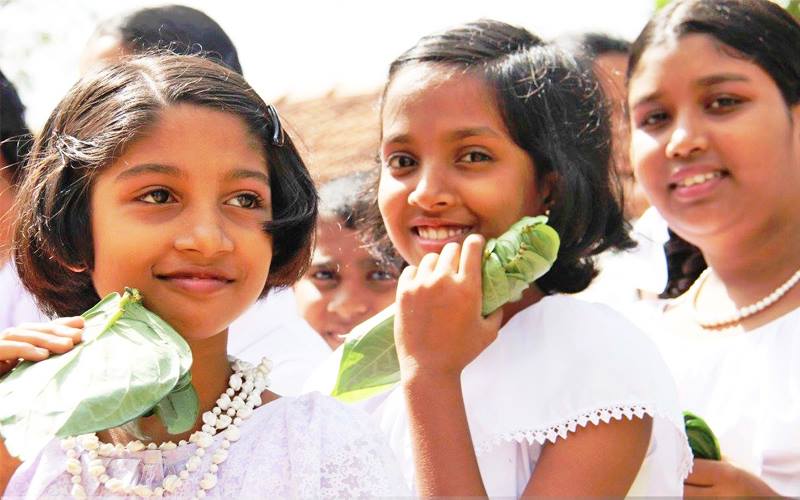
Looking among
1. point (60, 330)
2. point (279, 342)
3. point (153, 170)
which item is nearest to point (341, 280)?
point (279, 342)

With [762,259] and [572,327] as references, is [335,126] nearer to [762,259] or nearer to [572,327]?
[762,259]

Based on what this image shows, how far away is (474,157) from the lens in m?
2.65

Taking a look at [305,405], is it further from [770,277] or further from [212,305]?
Answer: [770,277]

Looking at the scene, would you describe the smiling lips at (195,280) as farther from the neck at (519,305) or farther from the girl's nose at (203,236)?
the neck at (519,305)

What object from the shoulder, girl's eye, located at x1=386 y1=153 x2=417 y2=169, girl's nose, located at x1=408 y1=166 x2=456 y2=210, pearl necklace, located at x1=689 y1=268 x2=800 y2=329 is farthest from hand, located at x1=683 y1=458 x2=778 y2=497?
girl's eye, located at x1=386 y1=153 x2=417 y2=169

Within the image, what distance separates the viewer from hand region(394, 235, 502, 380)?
7.58 feet

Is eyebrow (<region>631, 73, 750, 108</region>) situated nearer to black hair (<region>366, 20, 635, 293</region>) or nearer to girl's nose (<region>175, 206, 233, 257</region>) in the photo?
black hair (<region>366, 20, 635, 293</region>)

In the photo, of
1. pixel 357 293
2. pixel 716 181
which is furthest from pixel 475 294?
pixel 357 293

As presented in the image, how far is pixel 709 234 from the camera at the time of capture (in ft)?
10.5

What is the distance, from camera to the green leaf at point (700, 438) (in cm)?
269

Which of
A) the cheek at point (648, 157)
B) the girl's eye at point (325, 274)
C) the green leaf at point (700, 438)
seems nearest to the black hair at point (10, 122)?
the girl's eye at point (325, 274)

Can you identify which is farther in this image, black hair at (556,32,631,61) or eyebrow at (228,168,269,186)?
black hair at (556,32,631,61)

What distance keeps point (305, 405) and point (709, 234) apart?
1.49 meters

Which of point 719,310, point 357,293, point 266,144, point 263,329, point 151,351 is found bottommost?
point 357,293
